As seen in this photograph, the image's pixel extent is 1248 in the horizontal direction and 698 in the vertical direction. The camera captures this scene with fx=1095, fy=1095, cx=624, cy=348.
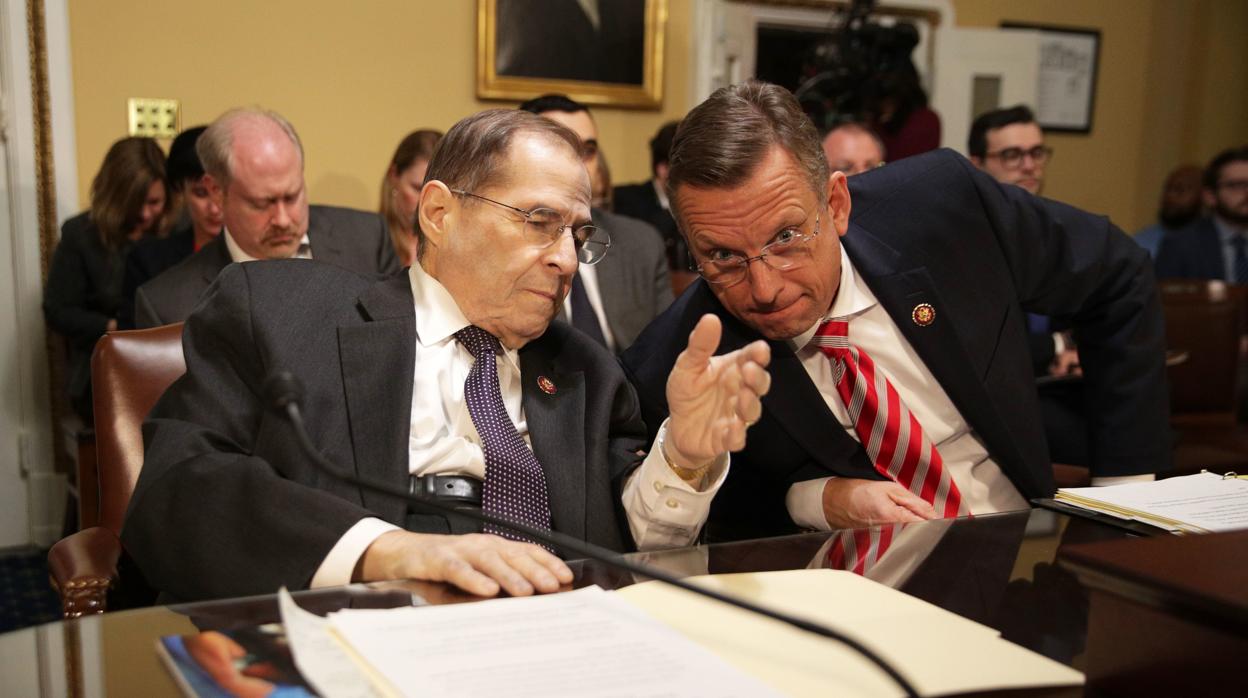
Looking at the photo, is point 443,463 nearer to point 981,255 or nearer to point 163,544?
point 163,544

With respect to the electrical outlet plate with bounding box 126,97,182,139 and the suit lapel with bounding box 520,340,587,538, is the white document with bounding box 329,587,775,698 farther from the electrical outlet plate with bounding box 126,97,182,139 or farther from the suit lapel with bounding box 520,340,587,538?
the electrical outlet plate with bounding box 126,97,182,139

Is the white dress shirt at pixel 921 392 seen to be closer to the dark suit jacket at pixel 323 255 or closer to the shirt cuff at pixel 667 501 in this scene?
the shirt cuff at pixel 667 501

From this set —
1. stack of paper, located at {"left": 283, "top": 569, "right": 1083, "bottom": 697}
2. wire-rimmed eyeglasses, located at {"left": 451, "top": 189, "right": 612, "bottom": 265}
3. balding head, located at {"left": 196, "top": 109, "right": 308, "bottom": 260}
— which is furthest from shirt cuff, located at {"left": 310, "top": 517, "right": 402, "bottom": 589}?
balding head, located at {"left": 196, "top": 109, "right": 308, "bottom": 260}

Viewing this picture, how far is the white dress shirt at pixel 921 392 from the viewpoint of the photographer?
189 cm

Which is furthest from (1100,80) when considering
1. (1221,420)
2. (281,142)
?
(281,142)

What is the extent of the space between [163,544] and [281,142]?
7.03 ft

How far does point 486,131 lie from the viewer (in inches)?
64.6

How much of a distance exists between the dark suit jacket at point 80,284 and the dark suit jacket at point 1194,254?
16.3 feet

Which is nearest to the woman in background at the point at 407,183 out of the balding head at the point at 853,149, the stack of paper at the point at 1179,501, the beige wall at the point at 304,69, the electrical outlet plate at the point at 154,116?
the beige wall at the point at 304,69

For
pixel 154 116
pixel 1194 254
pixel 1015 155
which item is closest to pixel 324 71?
pixel 154 116

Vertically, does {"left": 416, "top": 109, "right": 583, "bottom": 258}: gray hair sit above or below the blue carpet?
above

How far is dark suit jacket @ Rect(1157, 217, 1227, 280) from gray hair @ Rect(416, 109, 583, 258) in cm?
493

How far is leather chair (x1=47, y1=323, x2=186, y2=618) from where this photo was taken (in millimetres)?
1750

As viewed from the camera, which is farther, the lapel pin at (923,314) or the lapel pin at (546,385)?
the lapel pin at (923,314)
